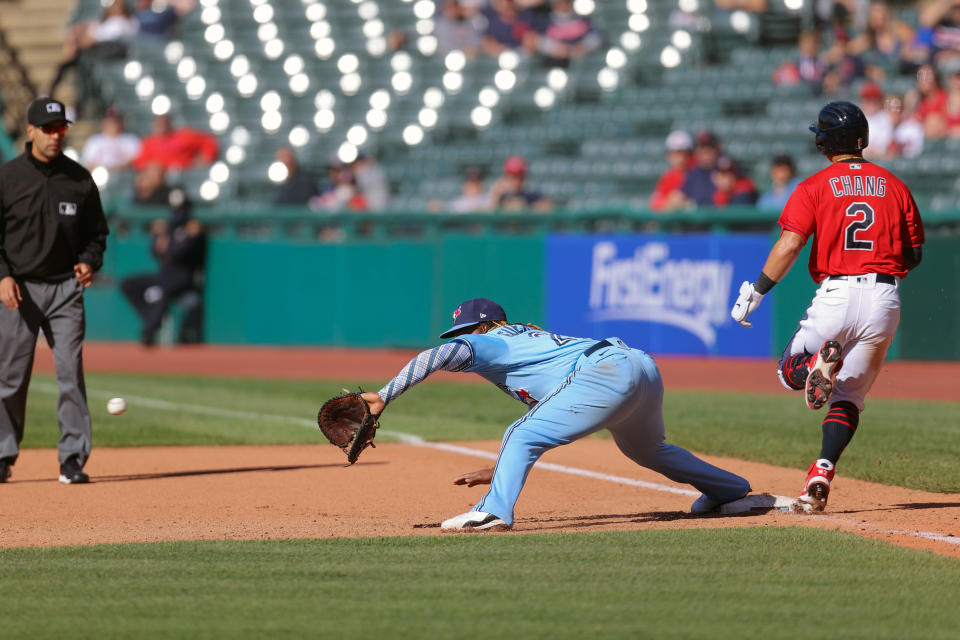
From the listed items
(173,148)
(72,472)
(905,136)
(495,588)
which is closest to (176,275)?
(173,148)

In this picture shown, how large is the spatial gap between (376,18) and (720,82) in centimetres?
683

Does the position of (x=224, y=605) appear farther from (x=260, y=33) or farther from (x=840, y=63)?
(x=260, y=33)

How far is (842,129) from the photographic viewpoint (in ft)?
22.5

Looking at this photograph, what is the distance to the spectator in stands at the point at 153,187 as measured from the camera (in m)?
19.8

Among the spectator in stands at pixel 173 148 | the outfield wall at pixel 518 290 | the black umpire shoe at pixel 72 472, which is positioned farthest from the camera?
the spectator in stands at pixel 173 148

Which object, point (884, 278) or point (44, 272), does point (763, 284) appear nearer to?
point (884, 278)

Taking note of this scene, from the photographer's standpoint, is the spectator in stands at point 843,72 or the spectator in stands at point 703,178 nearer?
the spectator in stands at point 703,178

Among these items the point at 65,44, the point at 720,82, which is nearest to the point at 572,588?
the point at 720,82

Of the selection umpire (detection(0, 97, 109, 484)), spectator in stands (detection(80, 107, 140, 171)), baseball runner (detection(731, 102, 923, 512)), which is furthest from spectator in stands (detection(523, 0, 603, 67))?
baseball runner (detection(731, 102, 923, 512))

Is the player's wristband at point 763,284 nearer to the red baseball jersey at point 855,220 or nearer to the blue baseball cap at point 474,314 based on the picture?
the red baseball jersey at point 855,220

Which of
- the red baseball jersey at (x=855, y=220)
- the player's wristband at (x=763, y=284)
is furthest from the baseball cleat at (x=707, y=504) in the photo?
the red baseball jersey at (x=855, y=220)

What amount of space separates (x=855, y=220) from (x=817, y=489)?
1263 millimetres

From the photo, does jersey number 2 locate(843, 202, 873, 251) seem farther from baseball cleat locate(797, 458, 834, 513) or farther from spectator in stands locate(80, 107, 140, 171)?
spectator in stands locate(80, 107, 140, 171)

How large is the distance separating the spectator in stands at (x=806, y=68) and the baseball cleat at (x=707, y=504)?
12440 mm
